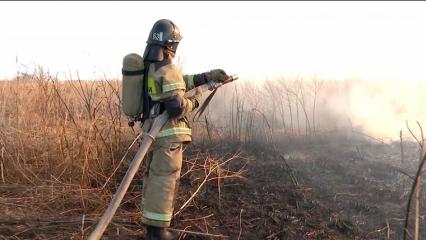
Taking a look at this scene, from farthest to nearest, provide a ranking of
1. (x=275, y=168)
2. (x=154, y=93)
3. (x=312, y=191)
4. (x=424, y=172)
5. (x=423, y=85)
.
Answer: (x=423, y=85) → (x=424, y=172) → (x=275, y=168) → (x=312, y=191) → (x=154, y=93)

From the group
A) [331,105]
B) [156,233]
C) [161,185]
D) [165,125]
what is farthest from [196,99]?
[331,105]

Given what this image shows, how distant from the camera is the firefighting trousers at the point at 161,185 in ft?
11.7

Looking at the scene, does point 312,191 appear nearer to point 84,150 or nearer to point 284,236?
point 284,236

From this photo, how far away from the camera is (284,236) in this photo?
4.32 meters

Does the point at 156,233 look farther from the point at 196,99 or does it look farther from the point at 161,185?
the point at 196,99

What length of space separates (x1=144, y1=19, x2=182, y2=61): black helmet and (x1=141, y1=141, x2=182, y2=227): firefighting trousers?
74 centimetres

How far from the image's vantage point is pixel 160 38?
3.65 meters

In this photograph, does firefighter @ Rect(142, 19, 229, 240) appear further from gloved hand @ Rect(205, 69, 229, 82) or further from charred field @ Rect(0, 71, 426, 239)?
charred field @ Rect(0, 71, 426, 239)

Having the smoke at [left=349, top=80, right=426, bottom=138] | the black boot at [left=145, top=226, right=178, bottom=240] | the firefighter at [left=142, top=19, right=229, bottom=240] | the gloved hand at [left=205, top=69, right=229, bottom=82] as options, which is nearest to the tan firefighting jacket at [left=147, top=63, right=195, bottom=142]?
the firefighter at [left=142, top=19, right=229, bottom=240]

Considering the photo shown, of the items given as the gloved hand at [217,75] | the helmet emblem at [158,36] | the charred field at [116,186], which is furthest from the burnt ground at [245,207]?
the helmet emblem at [158,36]

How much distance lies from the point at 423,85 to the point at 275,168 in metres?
10.0

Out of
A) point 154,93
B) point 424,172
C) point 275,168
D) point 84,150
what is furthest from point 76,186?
point 424,172

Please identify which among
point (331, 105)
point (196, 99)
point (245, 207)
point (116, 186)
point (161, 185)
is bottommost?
point (245, 207)

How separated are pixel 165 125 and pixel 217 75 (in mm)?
698
